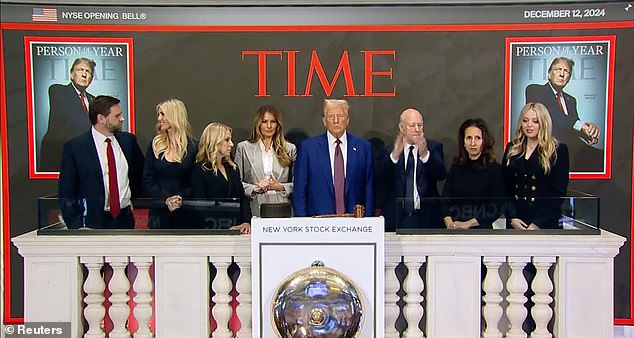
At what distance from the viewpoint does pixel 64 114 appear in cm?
239

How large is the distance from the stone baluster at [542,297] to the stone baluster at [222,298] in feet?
3.44

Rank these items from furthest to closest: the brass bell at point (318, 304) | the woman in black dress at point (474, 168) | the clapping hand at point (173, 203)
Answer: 1. the woman in black dress at point (474, 168)
2. the clapping hand at point (173, 203)
3. the brass bell at point (318, 304)

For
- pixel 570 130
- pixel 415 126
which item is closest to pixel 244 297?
pixel 415 126

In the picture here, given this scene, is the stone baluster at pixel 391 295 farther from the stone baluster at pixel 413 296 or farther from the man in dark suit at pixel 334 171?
the man in dark suit at pixel 334 171

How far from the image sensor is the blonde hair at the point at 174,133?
2.40 metres

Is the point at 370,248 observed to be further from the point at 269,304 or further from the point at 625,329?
the point at 625,329

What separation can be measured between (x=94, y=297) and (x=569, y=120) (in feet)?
6.13

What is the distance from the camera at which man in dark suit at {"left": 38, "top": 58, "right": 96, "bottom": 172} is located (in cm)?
238

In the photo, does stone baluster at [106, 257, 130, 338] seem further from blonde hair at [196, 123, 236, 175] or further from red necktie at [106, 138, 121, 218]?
blonde hair at [196, 123, 236, 175]

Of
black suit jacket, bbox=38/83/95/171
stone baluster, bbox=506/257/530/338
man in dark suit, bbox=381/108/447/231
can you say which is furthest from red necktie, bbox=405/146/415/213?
black suit jacket, bbox=38/83/95/171

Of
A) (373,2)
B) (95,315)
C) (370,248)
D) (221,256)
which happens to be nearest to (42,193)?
(95,315)

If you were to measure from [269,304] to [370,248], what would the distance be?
383 millimetres

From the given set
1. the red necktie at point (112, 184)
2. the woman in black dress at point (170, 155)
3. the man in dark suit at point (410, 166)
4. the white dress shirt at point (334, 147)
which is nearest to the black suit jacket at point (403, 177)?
the man in dark suit at point (410, 166)

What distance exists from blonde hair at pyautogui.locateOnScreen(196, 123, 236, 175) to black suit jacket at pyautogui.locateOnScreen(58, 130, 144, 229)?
24 cm
